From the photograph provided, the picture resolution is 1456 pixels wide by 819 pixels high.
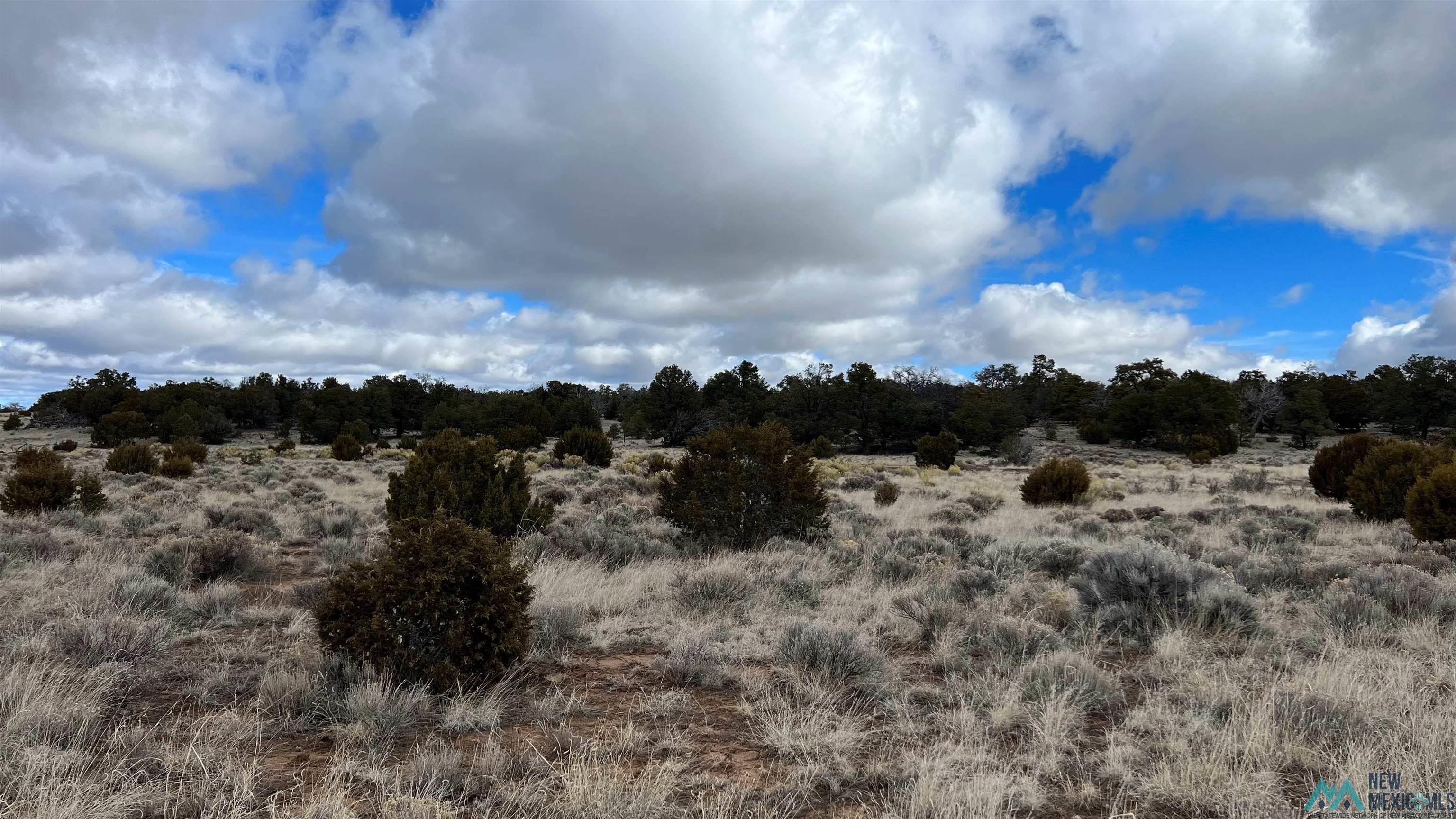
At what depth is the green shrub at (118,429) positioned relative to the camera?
45094mm

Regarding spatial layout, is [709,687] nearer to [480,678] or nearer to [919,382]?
[480,678]

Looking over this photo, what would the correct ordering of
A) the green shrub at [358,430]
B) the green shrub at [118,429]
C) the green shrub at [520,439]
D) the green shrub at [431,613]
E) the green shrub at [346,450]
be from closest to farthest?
1. the green shrub at [431,613]
2. the green shrub at [346,450]
3. the green shrub at [520,439]
4. the green shrub at [118,429]
5. the green shrub at [358,430]

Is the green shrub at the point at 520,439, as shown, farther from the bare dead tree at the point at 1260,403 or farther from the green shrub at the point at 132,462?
the bare dead tree at the point at 1260,403

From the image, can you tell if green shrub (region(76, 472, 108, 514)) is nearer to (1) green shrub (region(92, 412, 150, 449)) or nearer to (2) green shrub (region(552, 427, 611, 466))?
(2) green shrub (region(552, 427, 611, 466))

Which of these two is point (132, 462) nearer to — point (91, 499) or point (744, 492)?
point (91, 499)

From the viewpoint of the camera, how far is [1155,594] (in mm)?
6605

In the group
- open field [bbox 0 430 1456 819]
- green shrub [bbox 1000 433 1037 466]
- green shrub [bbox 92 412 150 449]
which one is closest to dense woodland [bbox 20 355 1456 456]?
green shrub [bbox 92 412 150 449]

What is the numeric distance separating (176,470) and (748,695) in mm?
23215

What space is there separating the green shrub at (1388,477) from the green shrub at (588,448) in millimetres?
22571

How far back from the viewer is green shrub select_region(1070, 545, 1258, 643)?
6.16 metres

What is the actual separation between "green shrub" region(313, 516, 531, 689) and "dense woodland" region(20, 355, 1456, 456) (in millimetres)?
39106

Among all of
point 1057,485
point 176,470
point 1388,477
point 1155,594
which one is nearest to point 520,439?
point 176,470

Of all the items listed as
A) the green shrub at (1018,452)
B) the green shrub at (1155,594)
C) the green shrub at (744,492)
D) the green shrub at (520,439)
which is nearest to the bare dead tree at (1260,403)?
the green shrub at (1018,452)

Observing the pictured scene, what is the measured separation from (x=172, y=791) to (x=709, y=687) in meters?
2.91
